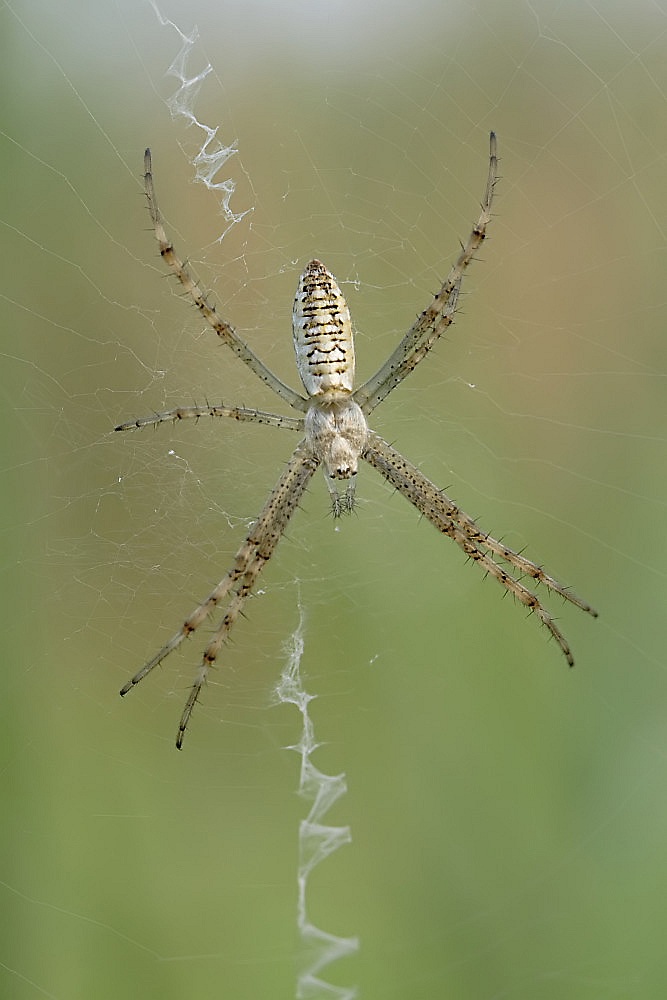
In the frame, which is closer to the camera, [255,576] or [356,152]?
[255,576]

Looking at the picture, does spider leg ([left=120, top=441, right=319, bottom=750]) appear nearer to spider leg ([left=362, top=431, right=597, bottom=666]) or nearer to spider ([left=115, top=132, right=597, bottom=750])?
spider ([left=115, top=132, right=597, bottom=750])

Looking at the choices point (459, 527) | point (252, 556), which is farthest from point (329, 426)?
point (459, 527)

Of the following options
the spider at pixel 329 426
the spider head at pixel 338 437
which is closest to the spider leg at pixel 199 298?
the spider at pixel 329 426

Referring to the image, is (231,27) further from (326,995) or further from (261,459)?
(326,995)

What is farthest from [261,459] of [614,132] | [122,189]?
[614,132]

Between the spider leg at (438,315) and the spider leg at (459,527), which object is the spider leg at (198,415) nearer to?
the spider leg at (438,315)

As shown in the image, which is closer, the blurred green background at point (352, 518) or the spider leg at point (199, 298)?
the spider leg at point (199, 298)
